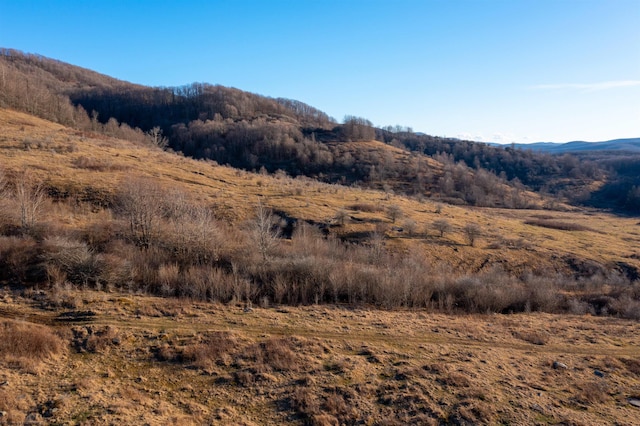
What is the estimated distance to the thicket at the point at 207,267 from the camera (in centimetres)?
1627

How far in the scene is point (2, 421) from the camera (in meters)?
7.70

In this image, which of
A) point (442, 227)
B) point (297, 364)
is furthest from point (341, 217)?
point (297, 364)

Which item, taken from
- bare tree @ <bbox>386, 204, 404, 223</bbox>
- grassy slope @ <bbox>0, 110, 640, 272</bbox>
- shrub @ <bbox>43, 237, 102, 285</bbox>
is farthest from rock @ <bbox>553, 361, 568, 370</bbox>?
bare tree @ <bbox>386, 204, 404, 223</bbox>

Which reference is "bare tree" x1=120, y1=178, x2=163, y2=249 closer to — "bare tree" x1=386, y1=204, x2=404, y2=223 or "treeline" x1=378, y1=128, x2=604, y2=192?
"bare tree" x1=386, y1=204, x2=404, y2=223

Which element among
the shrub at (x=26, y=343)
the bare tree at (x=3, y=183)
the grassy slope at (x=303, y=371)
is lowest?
the grassy slope at (x=303, y=371)

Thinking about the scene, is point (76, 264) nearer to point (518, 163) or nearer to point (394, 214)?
point (394, 214)

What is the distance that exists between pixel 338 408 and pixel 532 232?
4688 centimetres

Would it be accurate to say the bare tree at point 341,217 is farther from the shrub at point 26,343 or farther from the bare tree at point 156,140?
the bare tree at point 156,140

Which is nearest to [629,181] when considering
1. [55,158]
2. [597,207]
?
Result: [597,207]

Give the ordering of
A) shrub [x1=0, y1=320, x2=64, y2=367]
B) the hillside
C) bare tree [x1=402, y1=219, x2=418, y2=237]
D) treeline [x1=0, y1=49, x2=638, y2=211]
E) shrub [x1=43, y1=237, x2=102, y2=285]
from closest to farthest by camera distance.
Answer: the hillside, shrub [x1=0, y1=320, x2=64, y2=367], shrub [x1=43, y1=237, x2=102, y2=285], bare tree [x1=402, y1=219, x2=418, y2=237], treeline [x1=0, y1=49, x2=638, y2=211]

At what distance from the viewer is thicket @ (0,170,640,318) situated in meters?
16.3

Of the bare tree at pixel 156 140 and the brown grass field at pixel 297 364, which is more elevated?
the bare tree at pixel 156 140

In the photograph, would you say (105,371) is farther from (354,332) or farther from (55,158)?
(55,158)

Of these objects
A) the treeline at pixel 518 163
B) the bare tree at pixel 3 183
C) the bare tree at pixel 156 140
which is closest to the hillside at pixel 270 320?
the bare tree at pixel 3 183
